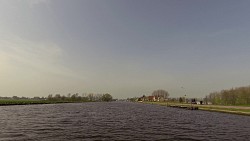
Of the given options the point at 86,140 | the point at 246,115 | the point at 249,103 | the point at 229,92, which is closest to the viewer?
the point at 86,140

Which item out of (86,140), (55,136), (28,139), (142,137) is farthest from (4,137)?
(142,137)

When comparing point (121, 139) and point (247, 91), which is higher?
point (247, 91)

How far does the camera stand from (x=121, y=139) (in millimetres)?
30297

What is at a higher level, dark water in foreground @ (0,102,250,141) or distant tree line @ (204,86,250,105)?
distant tree line @ (204,86,250,105)

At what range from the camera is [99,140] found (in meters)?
29.4

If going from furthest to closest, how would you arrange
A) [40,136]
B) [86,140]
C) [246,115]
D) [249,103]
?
[249,103] → [246,115] → [40,136] → [86,140]

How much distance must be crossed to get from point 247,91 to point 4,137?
120 meters

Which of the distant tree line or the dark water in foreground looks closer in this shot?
the dark water in foreground

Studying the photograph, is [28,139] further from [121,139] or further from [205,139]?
[205,139]

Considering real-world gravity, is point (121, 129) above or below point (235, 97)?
below

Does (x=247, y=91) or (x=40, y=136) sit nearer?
(x=40, y=136)

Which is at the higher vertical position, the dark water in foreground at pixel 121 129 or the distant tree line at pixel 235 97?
the distant tree line at pixel 235 97

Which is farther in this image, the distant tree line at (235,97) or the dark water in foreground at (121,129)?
the distant tree line at (235,97)

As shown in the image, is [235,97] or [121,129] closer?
[121,129]
